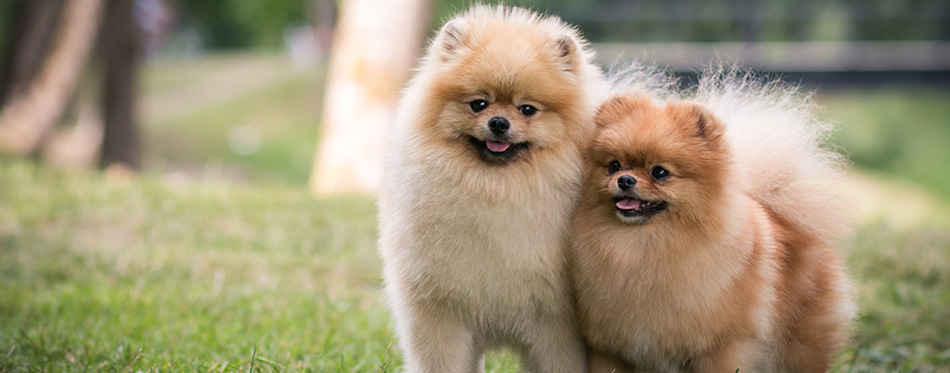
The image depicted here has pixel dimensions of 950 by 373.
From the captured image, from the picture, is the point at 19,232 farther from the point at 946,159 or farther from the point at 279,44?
the point at 279,44

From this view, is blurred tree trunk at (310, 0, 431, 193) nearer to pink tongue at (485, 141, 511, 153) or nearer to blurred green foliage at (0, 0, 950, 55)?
pink tongue at (485, 141, 511, 153)

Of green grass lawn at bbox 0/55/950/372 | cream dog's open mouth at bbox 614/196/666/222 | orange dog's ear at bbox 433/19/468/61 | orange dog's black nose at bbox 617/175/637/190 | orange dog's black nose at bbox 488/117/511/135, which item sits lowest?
green grass lawn at bbox 0/55/950/372

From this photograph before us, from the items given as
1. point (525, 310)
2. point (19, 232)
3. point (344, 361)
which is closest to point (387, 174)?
point (525, 310)

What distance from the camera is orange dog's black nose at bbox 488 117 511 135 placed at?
3152 millimetres

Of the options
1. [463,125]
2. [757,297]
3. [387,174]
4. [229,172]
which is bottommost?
[229,172]

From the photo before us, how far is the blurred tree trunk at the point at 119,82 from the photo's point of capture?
1067 centimetres

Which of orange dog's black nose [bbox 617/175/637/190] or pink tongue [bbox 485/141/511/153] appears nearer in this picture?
orange dog's black nose [bbox 617/175/637/190]

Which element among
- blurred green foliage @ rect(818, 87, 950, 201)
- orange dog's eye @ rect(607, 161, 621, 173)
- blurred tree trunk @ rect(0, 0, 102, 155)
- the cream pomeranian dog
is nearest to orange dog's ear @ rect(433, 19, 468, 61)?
the cream pomeranian dog

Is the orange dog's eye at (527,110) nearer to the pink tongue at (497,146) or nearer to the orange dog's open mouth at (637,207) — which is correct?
the pink tongue at (497,146)

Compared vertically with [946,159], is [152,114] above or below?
below

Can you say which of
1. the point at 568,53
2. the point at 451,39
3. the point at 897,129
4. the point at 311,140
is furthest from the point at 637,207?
the point at 897,129

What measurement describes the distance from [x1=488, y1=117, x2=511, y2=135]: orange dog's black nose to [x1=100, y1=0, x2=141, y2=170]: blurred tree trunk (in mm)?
8977

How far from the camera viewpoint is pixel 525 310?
11.1 ft

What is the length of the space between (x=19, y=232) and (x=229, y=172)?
1038 centimetres
